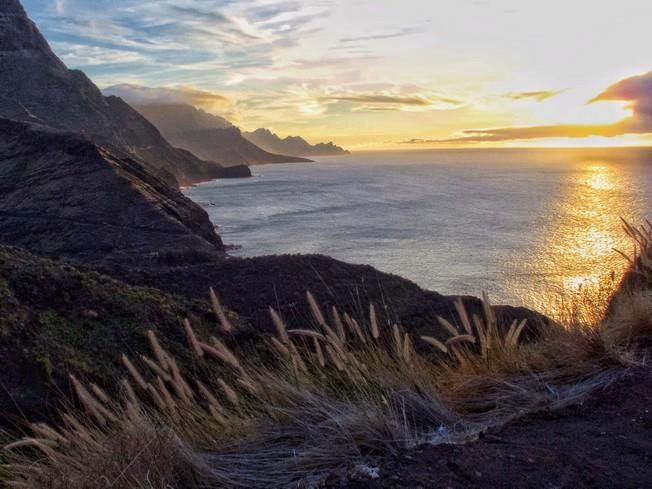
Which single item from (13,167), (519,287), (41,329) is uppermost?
(13,167)

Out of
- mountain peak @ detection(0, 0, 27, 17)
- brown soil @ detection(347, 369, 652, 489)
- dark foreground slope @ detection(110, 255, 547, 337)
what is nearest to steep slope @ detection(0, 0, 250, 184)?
mountain peak @ detection(0, 0, 27, 17)

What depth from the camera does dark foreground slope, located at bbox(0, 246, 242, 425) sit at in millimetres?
5719

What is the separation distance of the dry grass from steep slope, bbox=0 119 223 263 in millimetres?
18365

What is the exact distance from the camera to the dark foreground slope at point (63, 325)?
5719 mm

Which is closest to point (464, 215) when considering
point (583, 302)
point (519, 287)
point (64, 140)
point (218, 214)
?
point (218, 214)

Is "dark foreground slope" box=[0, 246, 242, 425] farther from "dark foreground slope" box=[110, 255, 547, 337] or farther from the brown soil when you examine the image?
the brown soil

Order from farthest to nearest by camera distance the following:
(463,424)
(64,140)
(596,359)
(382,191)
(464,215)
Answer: (382,191), (464,215), (64,140), (596,359), (463,424)

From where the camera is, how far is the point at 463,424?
3.42m

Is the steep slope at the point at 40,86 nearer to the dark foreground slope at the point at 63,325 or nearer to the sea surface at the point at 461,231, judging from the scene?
the sea surface at the point at 461,231

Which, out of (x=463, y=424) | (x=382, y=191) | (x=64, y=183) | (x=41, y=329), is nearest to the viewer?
(x=463, y=424)

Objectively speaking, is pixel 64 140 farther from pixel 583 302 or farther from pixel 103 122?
pixel 103 122

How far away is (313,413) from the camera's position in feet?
10.7

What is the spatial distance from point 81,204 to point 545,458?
26410mm

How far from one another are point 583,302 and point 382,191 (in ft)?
249
